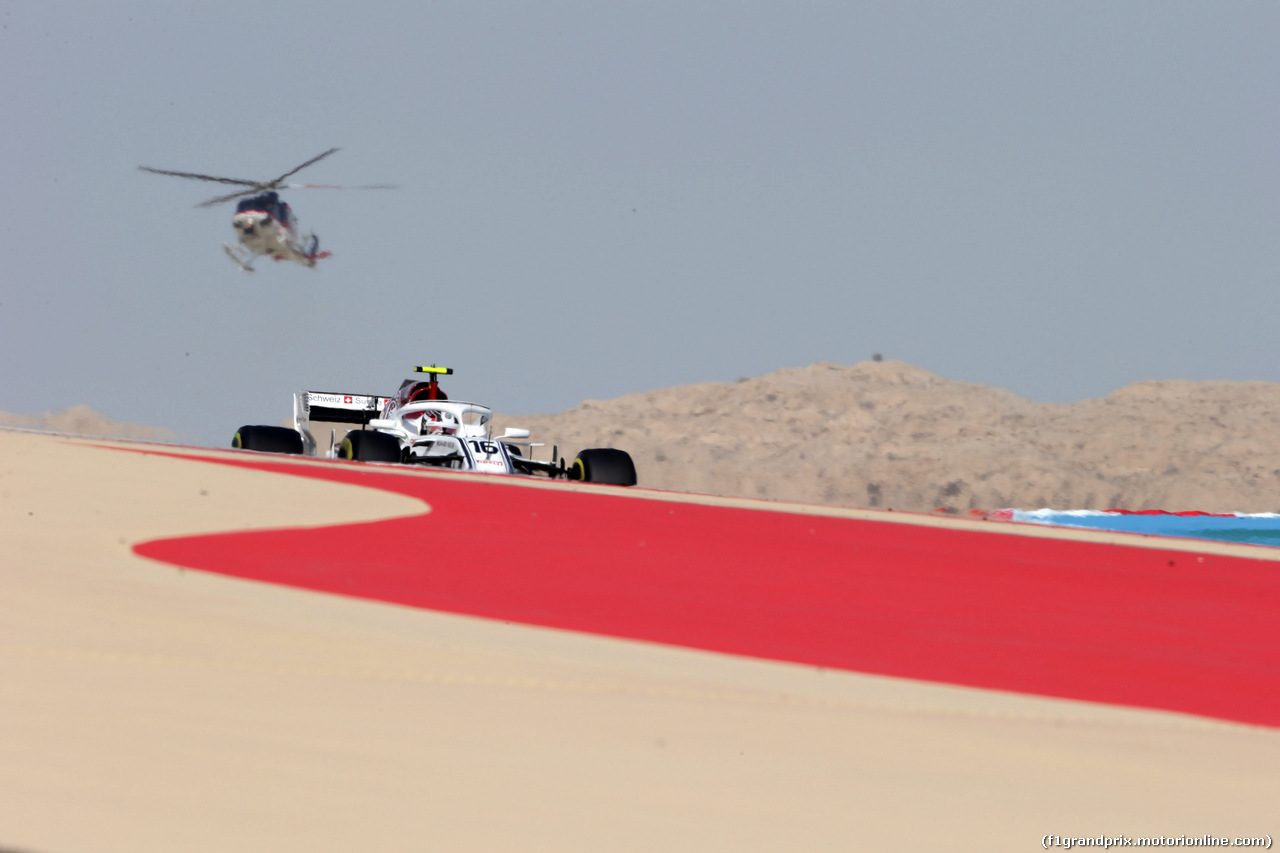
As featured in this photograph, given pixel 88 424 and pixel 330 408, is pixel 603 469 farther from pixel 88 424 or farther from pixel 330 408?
pixel 88 424

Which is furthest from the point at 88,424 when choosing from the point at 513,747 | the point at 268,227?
the point at 513,747

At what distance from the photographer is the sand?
146 inches

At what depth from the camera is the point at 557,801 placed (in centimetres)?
395

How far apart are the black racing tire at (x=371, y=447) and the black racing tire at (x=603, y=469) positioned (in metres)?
3.57

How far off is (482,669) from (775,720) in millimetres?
1412

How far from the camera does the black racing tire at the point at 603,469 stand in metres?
23.3

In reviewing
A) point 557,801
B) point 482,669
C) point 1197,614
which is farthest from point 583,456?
point 557,801

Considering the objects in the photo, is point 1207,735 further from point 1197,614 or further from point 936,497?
point 936,497

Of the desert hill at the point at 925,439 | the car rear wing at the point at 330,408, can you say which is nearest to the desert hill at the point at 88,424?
the desert hill at the point at 925,439

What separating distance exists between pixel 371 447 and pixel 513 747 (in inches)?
805

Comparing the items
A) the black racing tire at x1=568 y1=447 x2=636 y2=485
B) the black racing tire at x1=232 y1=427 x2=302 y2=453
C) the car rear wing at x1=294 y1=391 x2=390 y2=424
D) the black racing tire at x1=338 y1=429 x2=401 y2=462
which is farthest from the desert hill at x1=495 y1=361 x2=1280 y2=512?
the black racing tire at x1=338 y1=429 x2=401 y2=462

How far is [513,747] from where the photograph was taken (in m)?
4.52

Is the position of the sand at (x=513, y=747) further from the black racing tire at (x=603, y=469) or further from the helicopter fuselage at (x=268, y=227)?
the helicopter fuselage at (x=268, y=227)

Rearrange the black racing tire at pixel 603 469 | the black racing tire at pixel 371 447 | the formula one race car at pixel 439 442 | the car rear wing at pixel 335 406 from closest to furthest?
the black racing tire at pixel 603 469 → the formula one race car at pixel 439 442 → the black racing tire at pixel 371 447 → the car rear wing at pixel 335 406
